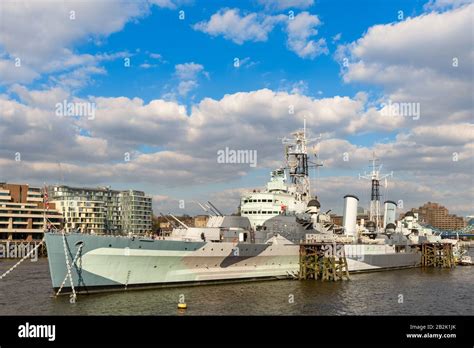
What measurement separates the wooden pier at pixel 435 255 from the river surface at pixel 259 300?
22.5 meters

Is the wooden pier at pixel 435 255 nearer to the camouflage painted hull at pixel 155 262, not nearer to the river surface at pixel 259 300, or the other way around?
the river surface at pixel 259 300

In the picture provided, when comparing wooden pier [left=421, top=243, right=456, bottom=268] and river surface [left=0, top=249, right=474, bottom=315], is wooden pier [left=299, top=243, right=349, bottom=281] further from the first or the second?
wooden pier [left=421, top=243, right=456, bottom=268]

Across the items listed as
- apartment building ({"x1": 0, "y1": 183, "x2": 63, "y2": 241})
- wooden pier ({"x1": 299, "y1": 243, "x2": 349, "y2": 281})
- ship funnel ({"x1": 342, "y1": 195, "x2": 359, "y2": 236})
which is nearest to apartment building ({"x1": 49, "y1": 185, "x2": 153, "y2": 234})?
apartment building ({"x1": 0, "y1": 183, "x2": 63, "y2": 241})

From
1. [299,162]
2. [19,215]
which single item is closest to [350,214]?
[299,162]

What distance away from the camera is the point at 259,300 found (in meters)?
28.0

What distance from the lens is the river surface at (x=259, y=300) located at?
24.2 meters

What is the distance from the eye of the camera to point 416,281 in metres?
41.3

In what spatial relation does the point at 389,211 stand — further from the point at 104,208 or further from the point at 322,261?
the point at 104,208

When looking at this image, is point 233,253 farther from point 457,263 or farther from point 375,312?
point 457,263

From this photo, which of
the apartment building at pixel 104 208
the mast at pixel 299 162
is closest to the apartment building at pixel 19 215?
the apartment building at pixel 104 208

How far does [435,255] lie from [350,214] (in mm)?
17557

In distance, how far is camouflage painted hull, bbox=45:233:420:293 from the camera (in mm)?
26938

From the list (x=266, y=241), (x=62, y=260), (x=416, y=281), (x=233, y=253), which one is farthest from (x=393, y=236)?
(x=62, y=260)
